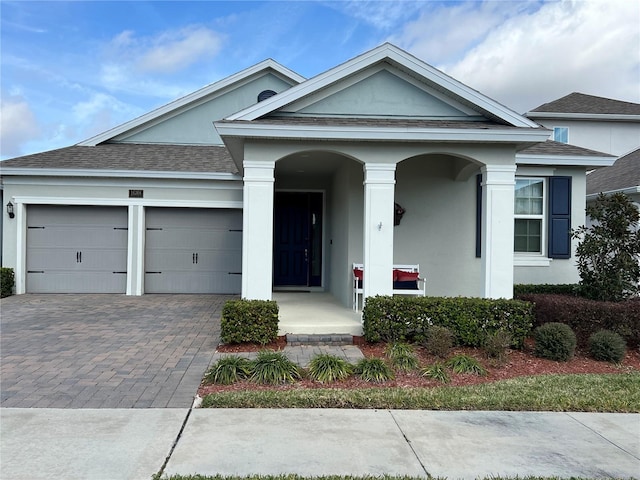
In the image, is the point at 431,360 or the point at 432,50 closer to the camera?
the point at 431,360

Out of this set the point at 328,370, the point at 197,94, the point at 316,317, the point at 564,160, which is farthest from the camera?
the point at 197,94

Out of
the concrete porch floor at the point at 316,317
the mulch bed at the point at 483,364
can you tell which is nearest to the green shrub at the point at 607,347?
the mulch bed at the point at 483,364

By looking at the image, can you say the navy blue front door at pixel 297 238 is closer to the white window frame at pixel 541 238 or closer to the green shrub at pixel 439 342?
the white window frame at pixel 541 238

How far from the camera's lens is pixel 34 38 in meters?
11.3

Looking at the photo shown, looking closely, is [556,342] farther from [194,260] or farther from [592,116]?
[592,116]

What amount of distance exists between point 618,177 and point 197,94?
13.2 m

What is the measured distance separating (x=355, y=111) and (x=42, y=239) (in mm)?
8711

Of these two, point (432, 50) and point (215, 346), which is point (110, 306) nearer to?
point (215, 346)

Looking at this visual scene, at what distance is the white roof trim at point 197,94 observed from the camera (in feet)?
43.3

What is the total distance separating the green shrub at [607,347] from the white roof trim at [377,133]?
309 centimetres

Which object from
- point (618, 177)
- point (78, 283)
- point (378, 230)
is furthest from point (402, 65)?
point (618, 177)

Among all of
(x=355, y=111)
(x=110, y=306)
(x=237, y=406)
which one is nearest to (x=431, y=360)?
(x=237, y=406)

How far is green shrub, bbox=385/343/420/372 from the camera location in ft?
18.4

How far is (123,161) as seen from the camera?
11.6 meters
